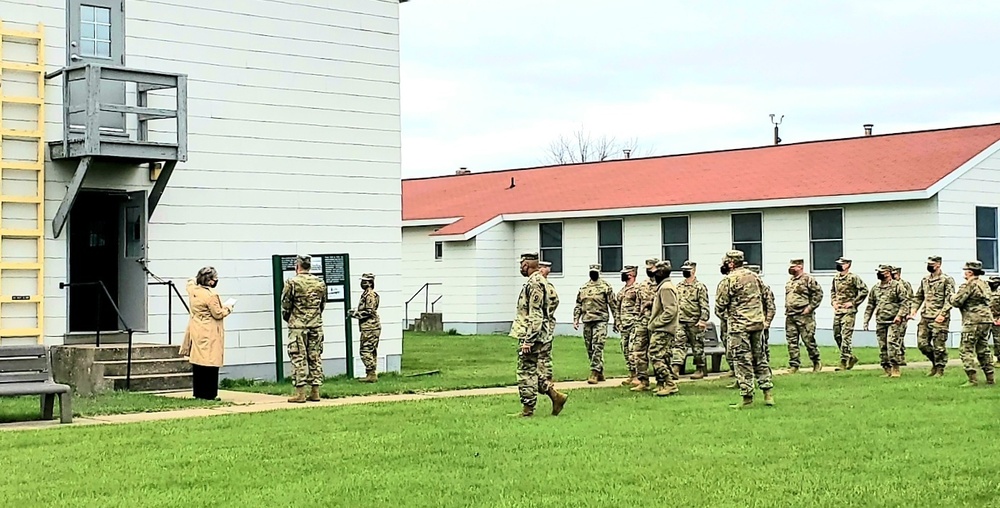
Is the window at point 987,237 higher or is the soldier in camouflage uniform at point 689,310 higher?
the window at point 987,237

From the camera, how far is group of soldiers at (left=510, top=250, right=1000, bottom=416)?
15648 millimetres

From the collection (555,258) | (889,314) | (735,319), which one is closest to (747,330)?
(735,319)

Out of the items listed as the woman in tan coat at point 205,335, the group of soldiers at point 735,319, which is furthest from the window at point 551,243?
the woman in tan coat at point 205,335

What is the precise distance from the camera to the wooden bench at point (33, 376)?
49.3 ft

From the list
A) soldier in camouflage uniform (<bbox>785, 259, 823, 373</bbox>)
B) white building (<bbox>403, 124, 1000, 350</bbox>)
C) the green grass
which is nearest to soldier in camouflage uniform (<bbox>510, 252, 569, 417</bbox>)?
the green grass

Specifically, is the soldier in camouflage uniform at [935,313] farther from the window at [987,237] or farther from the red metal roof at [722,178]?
the window at [987,237]

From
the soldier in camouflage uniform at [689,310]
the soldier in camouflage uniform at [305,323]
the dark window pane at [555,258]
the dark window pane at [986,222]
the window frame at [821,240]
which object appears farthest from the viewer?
the dark window pane at [555,258]

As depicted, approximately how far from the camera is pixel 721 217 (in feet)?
108

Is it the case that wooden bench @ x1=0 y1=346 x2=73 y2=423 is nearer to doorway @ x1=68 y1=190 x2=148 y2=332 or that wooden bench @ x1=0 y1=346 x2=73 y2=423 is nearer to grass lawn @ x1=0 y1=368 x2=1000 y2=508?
grass lawn @ x1=0 y1=368 x2=1000 y2=508

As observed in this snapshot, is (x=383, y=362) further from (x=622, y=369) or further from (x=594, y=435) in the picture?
(x=594, y=435)

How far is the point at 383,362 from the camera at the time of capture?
75.4ft

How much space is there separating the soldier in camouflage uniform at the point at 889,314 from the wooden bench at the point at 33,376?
1268 centimetres

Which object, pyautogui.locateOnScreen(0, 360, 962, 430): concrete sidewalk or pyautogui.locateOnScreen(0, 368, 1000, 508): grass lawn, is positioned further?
pyautogui.locateOnScreen(0, 360, 962, 430): concrete sidewalk

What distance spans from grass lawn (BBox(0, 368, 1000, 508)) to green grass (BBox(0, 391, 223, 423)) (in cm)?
157
